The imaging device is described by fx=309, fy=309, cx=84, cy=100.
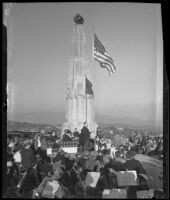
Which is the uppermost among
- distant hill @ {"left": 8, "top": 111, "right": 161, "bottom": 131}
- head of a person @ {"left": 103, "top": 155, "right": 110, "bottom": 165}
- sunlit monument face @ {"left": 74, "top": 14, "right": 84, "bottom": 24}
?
sunlit monument face @ {"left": 74, "top": 14, "right": 84, "bottom": 24}

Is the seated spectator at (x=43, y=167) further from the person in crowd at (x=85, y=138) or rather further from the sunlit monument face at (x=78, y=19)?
the sunlit monument face at (x=78, y=19)

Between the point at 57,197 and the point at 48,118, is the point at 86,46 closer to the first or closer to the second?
the point at 48,118

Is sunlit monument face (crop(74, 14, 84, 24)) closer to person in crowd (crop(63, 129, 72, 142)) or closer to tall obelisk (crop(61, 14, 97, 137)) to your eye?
tall obelisk (crop(61, 14, 97, 137))

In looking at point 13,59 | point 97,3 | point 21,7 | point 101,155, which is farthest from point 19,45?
point 101,155

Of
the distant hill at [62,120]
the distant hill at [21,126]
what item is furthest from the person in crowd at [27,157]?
the distant hill at [62,120]

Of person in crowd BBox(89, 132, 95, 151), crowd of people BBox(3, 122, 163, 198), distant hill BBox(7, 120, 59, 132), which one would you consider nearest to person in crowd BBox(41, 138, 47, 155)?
crowd of people BBox(3, 122, 163, 198)

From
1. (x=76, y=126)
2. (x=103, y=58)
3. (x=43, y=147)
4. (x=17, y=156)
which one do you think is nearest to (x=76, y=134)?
(x=76, y=126)
